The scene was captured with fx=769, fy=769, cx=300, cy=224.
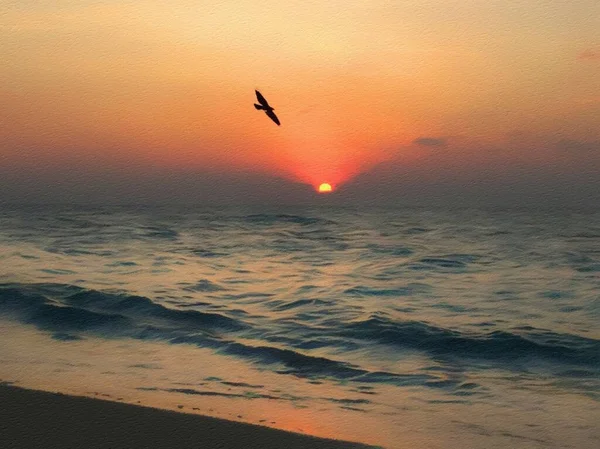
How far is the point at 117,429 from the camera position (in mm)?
5523

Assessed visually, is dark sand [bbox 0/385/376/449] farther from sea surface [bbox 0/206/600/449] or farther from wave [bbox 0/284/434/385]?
wave [bbox 0/284/434/385]

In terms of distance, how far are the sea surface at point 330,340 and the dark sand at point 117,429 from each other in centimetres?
41

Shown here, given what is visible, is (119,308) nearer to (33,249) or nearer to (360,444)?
(360,444)

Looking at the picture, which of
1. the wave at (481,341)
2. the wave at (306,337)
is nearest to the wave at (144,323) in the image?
the wave at (306,337)

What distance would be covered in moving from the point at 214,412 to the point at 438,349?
512 cm

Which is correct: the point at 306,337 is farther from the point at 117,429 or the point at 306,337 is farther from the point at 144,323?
the point at 117,429

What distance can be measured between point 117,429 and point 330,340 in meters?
5.84

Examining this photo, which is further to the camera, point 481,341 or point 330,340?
point 481,341

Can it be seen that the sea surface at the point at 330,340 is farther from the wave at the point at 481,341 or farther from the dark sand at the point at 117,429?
the dark sand at the point at 117,429

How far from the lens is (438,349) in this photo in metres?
10.8

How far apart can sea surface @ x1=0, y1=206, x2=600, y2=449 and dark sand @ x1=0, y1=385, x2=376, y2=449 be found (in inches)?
16.2

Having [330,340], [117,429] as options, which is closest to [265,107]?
[117,429]

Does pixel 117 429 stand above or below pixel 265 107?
below

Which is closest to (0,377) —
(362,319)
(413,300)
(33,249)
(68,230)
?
(362,319)
